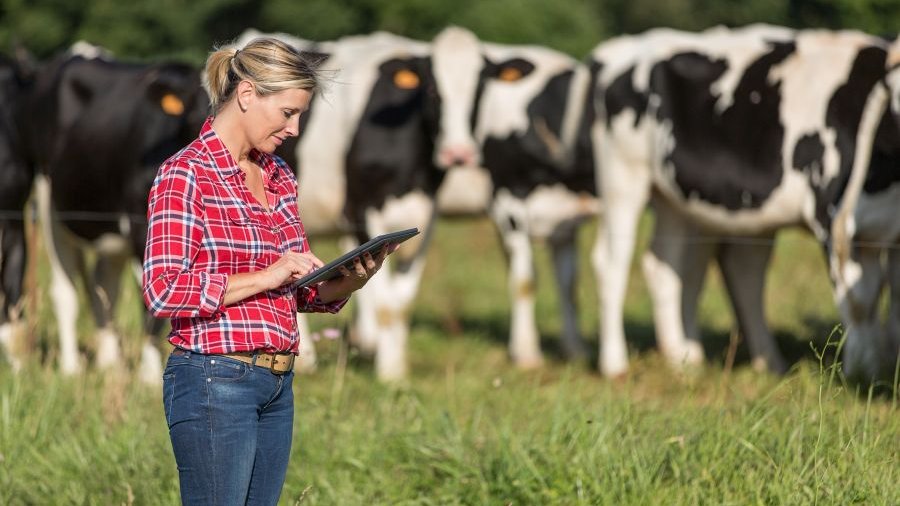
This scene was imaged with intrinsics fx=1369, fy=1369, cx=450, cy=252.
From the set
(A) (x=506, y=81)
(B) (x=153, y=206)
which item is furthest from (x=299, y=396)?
(A) (x=506, y=81)

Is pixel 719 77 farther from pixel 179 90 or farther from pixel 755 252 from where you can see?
pixel 179 90

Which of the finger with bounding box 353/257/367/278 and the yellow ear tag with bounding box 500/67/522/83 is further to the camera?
the yellow ear tag with bounding box 500/67/522/83

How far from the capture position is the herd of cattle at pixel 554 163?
7.68 metres

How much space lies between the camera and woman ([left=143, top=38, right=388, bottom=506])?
335 centimetres

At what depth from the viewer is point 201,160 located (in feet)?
11.3

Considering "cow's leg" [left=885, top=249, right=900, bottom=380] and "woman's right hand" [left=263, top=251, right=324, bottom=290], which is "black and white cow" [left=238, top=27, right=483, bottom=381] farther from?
"woman's right hand" [left=263, top=251, right=324, bottom=290]

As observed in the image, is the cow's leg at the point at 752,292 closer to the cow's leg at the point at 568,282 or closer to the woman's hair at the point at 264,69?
the cow's leg at the point at 568,282

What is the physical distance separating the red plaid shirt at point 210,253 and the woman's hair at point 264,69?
0.15 meters

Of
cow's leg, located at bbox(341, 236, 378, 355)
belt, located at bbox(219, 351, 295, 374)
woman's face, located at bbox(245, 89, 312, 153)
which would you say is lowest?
cow's leg, located at bbox(341, 236, 378, 355)

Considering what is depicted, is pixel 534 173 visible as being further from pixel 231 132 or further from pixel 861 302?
pixel 231 132

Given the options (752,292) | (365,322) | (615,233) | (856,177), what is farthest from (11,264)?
(856,177)

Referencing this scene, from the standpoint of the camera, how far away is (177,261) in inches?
131

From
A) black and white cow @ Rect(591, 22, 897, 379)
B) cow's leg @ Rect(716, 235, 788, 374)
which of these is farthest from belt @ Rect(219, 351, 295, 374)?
cow's leg @ Rect(716, 235, 788, 374)

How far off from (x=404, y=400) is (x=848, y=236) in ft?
8.67
